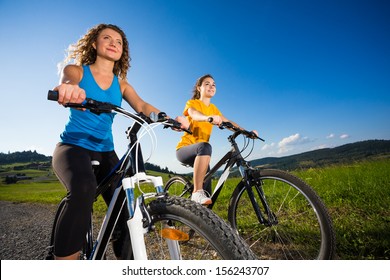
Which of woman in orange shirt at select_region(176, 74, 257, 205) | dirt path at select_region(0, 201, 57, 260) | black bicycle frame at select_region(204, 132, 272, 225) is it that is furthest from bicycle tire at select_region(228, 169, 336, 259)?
dirt path at select_region(0, 201, 57, 260)

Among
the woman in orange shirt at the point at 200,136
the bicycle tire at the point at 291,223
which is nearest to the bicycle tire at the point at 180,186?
the woman in orange shirt at the point at 200,136

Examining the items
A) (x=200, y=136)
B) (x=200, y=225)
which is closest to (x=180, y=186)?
(x=200, y=136)

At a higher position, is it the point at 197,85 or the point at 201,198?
the point at 197,85

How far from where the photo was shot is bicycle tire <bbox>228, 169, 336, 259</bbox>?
2.20m

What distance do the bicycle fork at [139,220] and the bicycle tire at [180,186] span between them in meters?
2.48

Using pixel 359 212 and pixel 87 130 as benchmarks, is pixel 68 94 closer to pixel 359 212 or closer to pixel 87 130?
pixel 87 130

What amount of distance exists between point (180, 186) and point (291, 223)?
2.03m

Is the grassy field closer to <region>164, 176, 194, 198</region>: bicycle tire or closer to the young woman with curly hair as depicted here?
<region>164, 176, 194, 198</region>: bicycle tire

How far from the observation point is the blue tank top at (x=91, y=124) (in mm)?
1998

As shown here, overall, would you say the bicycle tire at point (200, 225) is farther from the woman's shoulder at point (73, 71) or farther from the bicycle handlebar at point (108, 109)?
the woman's shoulder at point (73, 71)

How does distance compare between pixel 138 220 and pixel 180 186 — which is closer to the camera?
pixel 138 220

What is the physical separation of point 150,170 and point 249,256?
971 mm

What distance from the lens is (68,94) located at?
4.18 ft
